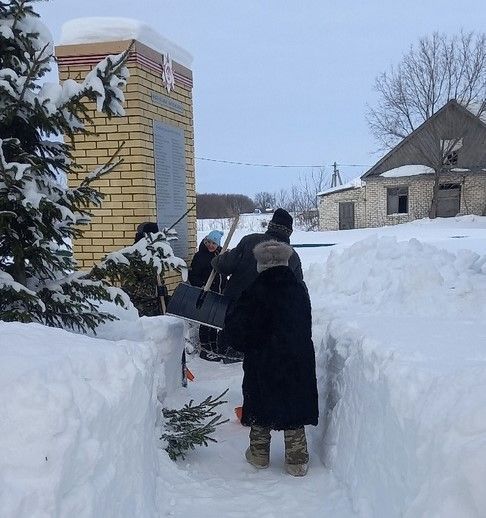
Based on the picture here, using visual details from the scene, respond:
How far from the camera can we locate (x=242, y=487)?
11.2 ft

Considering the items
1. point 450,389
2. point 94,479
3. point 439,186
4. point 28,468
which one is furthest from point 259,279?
point 439,186

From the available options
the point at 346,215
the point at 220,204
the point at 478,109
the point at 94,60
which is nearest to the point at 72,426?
the point at 94,60

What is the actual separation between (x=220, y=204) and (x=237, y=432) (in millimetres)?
50346

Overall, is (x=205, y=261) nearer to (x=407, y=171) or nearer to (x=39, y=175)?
(x=39, y=175)

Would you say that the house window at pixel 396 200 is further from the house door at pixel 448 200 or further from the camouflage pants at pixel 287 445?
the camouflage pants at pixel 287 445

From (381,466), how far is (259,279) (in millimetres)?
1456

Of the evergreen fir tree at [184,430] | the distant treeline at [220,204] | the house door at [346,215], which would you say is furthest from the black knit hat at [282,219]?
the distant treeline at [220,204]

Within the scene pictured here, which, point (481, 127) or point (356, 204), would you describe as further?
point (356, 204)

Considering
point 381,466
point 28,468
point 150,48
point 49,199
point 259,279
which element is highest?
point 150,48

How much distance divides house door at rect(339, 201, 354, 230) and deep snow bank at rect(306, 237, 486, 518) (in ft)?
92.7

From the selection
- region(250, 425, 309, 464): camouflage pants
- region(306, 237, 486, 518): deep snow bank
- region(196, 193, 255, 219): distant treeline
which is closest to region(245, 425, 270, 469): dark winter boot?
region(250, 425, 309, 464): camouflage pants

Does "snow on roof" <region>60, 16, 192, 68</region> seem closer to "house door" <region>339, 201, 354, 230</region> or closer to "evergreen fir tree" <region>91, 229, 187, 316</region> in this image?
"evergreen fir tree" <region>91, 229, 187, 316</region>

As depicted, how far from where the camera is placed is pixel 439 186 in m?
30.8

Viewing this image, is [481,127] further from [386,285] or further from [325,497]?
[325,497]
